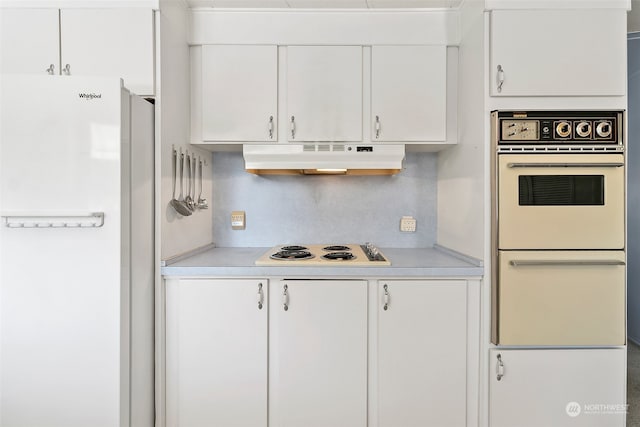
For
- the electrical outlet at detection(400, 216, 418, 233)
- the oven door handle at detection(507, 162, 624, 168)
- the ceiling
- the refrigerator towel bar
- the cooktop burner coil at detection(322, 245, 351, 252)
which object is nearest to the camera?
the refrigerator towel bar

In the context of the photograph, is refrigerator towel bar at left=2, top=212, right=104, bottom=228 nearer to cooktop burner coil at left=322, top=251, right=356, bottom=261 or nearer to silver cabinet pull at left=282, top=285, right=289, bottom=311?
silver cabinet pull at left=282, top=285, right=289, bottom=311

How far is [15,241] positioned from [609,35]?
2835mm

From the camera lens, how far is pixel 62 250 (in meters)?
1.34

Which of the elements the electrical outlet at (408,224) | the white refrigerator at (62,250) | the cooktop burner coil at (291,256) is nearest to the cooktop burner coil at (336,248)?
the cooktop burner coil at (291,256)

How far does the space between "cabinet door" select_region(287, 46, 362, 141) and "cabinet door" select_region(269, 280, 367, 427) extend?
88cm

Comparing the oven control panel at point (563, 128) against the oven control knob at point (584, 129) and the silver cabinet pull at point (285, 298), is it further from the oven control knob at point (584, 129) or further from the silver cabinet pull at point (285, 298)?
the silver cabinet pull at point (285, 298)

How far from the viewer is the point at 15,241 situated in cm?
133

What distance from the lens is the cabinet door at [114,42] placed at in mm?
1640

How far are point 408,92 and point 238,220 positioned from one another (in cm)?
138

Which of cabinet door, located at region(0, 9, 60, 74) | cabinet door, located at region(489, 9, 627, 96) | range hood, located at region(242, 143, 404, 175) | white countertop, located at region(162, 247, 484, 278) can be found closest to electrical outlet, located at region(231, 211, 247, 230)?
range hood, located at region(242, 143, 404, 175)

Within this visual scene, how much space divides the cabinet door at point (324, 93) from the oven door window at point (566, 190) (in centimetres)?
95

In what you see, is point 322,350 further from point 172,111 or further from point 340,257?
point 172,111

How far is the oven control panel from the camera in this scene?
159cm

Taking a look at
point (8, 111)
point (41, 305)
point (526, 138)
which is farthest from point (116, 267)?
point (526, 138)
